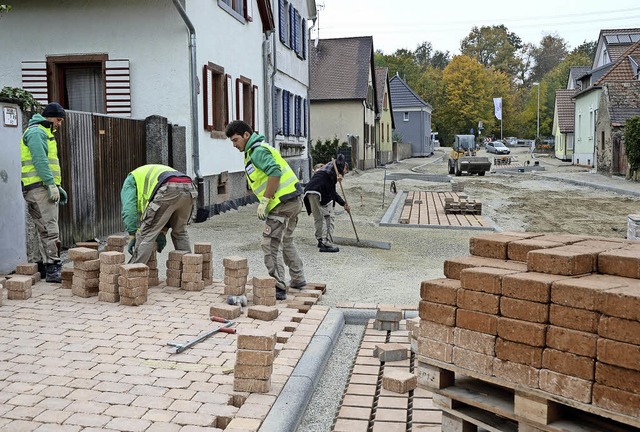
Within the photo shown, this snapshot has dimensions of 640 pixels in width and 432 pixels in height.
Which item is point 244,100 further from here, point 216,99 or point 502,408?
point 502,408

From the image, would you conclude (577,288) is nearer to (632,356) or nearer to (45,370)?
(632,356)

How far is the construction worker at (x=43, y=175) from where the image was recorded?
781 centimetres

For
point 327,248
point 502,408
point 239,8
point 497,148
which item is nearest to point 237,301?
point 502,408

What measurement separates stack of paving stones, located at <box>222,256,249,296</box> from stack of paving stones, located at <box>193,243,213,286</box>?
86 cm

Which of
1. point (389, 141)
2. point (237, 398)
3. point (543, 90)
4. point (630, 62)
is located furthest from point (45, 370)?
point (543, 90)

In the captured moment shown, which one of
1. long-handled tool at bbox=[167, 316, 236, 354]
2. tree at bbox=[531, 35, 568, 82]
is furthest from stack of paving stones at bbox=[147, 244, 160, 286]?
tree at bbox=[531, 35, 568, 82]

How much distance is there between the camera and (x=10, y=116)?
342 inches

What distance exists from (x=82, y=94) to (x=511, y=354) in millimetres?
13475

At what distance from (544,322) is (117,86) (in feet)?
41.2

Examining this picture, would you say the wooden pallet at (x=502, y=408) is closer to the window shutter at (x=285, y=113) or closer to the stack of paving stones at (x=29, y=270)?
the stack of paving stones at (x=29, y=270)

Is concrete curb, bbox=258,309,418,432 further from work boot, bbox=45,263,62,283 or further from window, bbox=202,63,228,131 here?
window, bbox=202,63,228,131

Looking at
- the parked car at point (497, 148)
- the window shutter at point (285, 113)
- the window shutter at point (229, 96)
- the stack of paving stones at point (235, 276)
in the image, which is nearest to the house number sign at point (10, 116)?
the stack of paving stones at point (235, 276)

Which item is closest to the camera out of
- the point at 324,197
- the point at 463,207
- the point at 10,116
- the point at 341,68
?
the point at 10,116

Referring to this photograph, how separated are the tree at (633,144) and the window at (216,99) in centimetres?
1811
